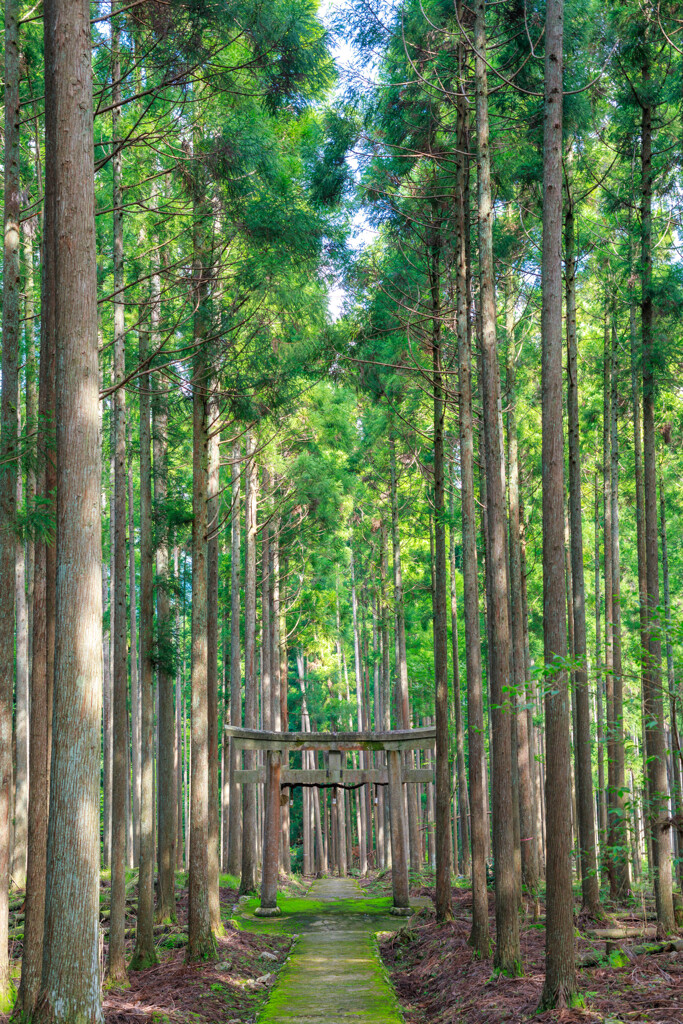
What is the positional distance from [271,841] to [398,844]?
7.59 ft

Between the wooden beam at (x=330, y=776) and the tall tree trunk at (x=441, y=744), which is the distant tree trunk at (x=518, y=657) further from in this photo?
the wooden beam at (x=330, y=776)

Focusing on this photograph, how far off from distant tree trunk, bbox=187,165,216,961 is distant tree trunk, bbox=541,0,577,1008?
3.98 m

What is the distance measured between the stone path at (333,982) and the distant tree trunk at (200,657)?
1202 millimetres

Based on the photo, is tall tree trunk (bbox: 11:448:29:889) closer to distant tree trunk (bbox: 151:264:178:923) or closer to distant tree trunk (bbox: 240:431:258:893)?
distant tree trunk (bbox: 151:264:178:923)

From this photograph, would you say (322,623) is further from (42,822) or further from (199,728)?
(42,822)

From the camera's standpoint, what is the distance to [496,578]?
8648mm

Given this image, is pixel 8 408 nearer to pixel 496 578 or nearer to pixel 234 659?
pixel 496 578

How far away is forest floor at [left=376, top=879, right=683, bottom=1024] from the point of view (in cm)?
637

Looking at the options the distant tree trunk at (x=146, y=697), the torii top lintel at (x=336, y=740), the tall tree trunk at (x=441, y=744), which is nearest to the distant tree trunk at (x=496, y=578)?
the tall tree trunk at (x=441, y=744)

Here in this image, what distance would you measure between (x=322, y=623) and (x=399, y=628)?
5763mm

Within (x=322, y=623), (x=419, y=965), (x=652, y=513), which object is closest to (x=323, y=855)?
(x=322, y=623)

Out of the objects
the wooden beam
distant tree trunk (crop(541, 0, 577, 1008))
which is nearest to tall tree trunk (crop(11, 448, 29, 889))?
the wooden beam

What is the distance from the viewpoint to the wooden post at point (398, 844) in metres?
15.0

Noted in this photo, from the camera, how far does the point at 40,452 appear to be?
746 cm
